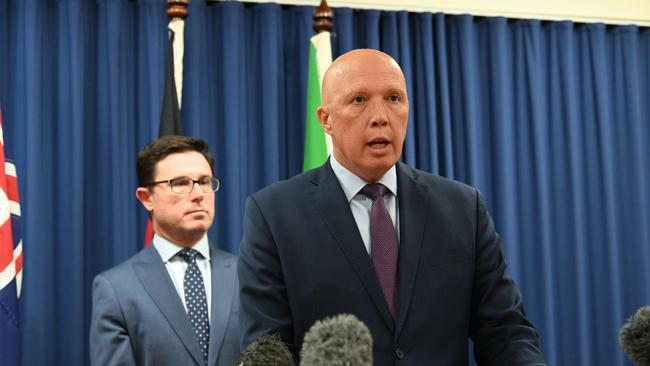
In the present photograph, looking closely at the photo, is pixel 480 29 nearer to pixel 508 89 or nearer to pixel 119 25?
pixel 508 89

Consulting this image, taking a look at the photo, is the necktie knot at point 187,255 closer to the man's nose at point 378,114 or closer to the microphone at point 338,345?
the man's nose at point 378,114

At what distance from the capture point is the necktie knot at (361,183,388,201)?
1.90 metres

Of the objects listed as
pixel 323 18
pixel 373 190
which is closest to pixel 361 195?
pixel 373 190

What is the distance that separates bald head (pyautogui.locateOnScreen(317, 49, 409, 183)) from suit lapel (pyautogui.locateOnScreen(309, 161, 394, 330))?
82mm

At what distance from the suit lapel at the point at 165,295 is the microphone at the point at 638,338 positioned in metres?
2.04

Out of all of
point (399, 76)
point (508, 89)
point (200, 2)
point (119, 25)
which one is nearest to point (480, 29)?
point (508, 89)

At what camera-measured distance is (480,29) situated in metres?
5.17

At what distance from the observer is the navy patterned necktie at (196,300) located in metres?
3.10

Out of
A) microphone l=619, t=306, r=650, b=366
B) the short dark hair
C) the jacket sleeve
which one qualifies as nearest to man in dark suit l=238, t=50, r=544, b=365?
microphone l=619, t=306, r=650, b=366

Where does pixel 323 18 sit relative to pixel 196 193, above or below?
above

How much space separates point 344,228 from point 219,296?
1.47 m

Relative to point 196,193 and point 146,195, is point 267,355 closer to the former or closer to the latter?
point 196,193

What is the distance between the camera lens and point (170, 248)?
331cm

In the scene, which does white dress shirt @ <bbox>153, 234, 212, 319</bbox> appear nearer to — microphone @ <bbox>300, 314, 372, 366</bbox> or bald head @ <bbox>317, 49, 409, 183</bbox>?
bald head @ <bbox>317, 49, 409, 183</bbox>
